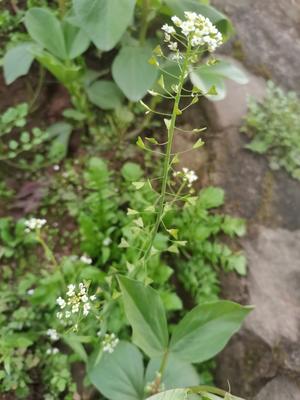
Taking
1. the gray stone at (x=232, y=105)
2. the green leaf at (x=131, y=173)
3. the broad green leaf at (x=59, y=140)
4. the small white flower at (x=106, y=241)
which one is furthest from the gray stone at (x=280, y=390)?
the broad green leaf at (x=59, y=140)

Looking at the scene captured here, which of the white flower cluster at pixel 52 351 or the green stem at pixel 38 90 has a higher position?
the green stem at pixel 38 90

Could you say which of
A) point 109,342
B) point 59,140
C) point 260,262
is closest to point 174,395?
point 109,342

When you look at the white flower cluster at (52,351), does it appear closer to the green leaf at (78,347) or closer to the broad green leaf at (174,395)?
the green leaf at (78,347)

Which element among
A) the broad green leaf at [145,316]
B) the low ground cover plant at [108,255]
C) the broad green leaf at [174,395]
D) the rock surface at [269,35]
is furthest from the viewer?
the rock surface at [269,35]

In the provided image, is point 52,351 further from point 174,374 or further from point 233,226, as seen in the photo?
point 233,226

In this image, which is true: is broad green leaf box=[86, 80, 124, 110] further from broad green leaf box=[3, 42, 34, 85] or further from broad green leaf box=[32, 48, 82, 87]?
broad green leaf box=[3, 42, 34, 85]

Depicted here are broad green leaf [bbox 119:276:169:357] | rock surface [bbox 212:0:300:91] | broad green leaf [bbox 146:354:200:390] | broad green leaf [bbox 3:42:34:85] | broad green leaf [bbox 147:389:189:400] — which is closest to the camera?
broad green leaf [bbox 147:389:189:400]

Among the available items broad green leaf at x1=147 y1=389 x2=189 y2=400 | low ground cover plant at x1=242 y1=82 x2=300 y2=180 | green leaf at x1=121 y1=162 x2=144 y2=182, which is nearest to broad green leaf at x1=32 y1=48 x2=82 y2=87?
green leaf at x1=121 y1=162 x2=144 y2=182
